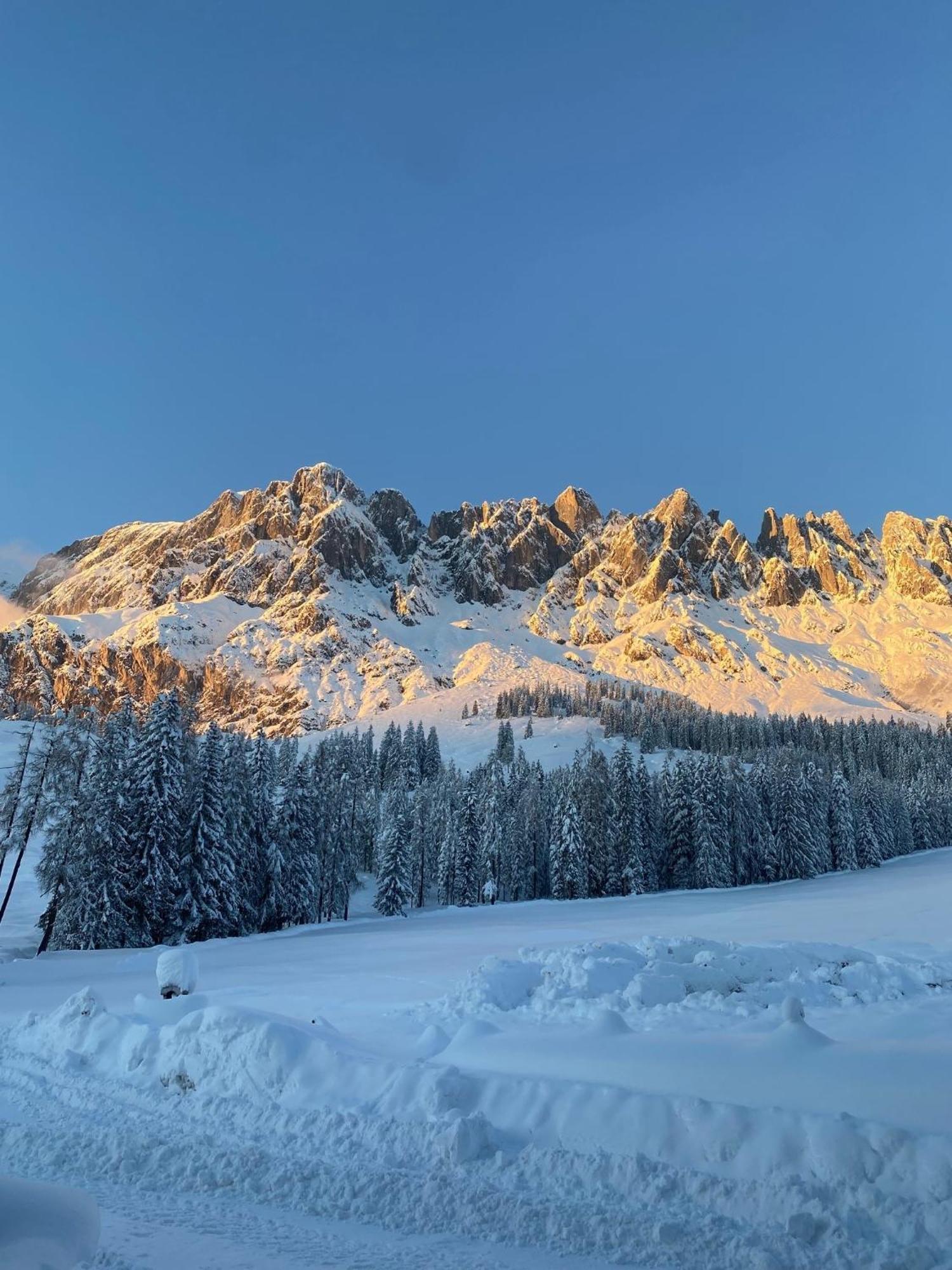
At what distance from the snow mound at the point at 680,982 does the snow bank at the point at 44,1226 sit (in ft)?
29.5

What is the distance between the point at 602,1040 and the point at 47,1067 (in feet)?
26.3

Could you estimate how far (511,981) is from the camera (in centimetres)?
1393

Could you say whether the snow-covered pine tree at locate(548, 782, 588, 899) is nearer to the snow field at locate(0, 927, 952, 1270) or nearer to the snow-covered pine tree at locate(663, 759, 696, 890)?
the snow-covered pine tree at locate(663, 759, 696, 890)

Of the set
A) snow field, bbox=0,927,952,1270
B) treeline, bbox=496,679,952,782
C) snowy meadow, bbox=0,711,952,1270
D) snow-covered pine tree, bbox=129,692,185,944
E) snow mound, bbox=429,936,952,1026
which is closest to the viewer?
snowy meadow, bbox=0,711,952,1270

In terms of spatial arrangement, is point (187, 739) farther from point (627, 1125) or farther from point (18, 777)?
point (627, 1125)

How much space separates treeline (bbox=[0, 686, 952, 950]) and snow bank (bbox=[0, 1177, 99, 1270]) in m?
28.8

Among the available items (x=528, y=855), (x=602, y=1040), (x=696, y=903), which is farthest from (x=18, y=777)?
(x=528, y=855)

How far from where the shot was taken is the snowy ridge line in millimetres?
5645

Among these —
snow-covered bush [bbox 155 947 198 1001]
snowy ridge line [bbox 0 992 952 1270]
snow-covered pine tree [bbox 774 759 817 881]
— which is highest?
snow-covered pine tree [bbox 774 759 817 881]

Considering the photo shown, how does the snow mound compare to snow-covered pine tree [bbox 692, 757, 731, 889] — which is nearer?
the snow mound

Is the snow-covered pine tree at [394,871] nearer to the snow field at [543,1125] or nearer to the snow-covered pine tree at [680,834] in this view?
the snow-covered pine tree at [680,834]

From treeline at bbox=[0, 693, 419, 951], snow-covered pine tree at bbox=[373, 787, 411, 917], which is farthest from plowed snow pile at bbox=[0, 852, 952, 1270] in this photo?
snow-covered pine tree at bbox=[373, 787, 411, 917]

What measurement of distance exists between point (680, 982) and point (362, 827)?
234 ft

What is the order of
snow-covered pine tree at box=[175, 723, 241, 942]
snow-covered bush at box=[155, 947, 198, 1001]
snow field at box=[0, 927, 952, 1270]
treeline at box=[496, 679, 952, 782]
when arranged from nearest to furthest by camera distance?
snow field at box=[0, 927, 952, 1270] → snow-covered bush at box=[155, 947, 198, 1001] → snow-covered pine tree at box=[175, 723, 241, 942] → treeline at box=[496, 679, 952, 782]
